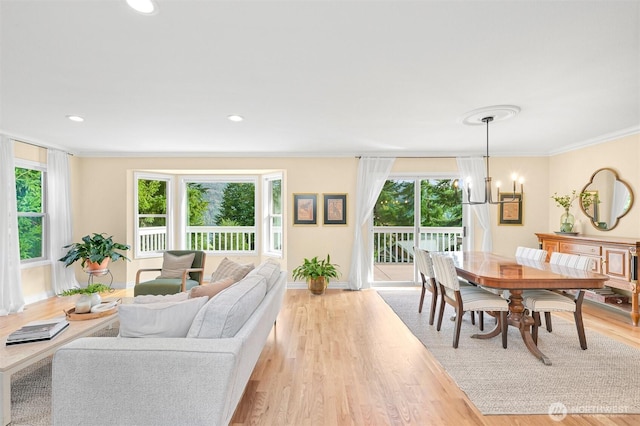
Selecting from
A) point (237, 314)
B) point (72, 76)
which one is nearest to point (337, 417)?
point (237, 314)

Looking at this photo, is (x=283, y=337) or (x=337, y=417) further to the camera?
(x=283, y=337)

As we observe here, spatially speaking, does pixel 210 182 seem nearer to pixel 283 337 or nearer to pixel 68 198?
pixel 68 198

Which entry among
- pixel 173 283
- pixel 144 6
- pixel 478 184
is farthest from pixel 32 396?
pixel 478 184

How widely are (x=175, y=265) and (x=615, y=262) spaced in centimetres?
558

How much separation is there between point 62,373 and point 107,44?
1954 millimetres

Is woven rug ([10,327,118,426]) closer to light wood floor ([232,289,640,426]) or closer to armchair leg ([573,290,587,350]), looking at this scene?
light wood floor ([232,289,640,426])

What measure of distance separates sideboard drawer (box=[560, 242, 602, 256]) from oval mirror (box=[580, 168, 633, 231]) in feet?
1.88

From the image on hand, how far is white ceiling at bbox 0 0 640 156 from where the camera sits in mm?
1780

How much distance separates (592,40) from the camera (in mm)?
2016

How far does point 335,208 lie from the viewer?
5.62 metres

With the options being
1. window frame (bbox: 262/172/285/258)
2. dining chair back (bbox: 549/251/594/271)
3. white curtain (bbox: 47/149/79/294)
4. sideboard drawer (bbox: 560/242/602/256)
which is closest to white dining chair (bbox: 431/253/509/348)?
dining chair back (bbox: 549/251/594/271)

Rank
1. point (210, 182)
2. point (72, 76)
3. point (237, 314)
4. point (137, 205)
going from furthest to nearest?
point (210, 182), point (137, 205), point (72, 76), point (237, 314)

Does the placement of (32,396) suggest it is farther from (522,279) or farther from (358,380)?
(522,279)

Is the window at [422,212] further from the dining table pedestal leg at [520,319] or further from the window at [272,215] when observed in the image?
the dining table pedestal leg at [520,319]
